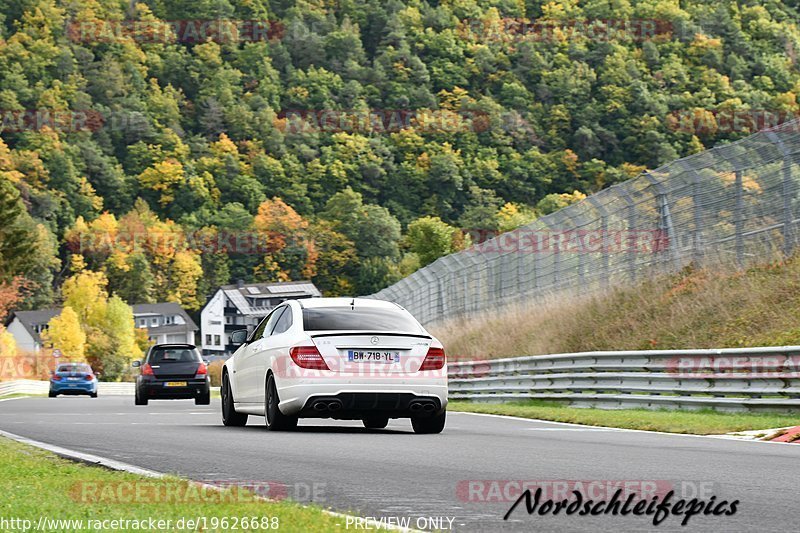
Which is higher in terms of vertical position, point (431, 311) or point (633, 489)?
point (431, 311)

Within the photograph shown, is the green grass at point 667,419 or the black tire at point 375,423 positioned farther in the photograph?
the black tire at point 375,423

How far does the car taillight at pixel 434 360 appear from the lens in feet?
48.2

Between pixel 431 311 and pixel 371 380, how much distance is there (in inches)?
968

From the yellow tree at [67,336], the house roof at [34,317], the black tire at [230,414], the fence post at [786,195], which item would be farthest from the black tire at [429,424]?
the house roof at [34,317]

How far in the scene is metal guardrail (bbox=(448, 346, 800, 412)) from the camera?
57.7 ft

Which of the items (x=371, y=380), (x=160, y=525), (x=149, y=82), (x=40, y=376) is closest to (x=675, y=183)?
(x=371, y=380)

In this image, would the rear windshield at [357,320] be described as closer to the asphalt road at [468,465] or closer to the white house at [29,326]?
the asphalt road at [468,465]

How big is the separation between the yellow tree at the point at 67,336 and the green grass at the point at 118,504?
426ft

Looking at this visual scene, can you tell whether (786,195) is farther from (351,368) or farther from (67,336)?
(67,336)

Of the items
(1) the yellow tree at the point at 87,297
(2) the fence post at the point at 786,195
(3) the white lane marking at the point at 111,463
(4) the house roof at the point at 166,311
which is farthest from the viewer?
(4) the house roof at the point at 166,311

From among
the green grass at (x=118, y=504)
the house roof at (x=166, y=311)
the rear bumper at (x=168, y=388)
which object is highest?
the house roof at (x=166, y=311)

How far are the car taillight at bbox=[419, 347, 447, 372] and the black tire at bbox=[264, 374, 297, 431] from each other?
1.63m

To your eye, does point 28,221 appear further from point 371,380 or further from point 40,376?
point 371,380

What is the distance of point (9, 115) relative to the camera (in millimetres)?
178000
